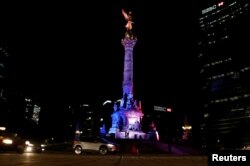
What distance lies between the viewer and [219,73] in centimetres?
12538

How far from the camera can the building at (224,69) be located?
117 metres

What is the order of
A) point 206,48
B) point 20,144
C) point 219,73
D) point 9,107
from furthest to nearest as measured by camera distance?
point 206,48 < point 219,73 < point 9,107 < point 20,144

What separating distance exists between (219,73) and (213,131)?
66.1 feet

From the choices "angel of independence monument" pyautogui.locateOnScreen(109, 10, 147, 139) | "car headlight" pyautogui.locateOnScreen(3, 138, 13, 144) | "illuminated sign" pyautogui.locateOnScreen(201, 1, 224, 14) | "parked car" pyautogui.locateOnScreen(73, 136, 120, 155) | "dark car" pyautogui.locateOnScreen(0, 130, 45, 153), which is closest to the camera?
"dark car" pyautogui.locateOnScreen(0, 130, 45, 153)

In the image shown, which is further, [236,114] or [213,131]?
[213,131]

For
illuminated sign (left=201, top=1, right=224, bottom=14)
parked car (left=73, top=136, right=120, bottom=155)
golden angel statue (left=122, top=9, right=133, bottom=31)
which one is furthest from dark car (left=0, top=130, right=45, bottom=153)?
illuminated sign (left=201, top=1, right=224, bottom=14)

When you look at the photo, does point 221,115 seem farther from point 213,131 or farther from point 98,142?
point 98,142

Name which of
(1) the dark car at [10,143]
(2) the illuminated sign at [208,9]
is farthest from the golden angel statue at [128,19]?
(2) the illuminated sign at [208,9]

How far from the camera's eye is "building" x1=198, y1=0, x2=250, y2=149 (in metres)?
117

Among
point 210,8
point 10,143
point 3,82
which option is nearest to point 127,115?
point 3,82

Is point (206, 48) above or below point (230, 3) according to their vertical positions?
below

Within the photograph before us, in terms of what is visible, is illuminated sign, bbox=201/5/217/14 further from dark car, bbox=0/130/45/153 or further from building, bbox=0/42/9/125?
dark car, bbox=0/130/45/153

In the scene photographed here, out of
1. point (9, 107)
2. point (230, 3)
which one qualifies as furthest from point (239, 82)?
point (9, 107)

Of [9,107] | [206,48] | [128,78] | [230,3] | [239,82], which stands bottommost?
[9,107]
